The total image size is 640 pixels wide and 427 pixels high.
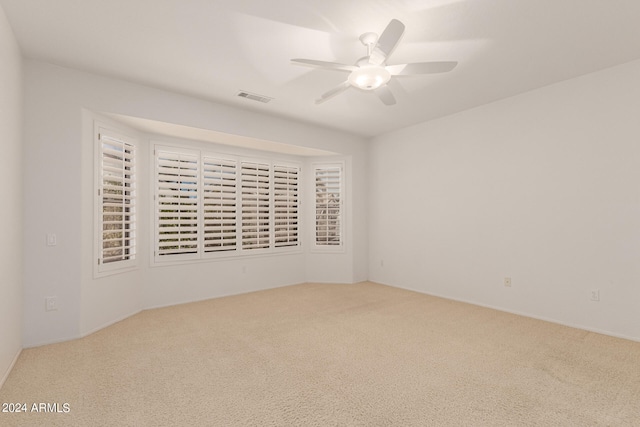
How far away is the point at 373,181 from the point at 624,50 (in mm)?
3672

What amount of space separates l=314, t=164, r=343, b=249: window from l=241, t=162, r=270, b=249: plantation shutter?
99cm

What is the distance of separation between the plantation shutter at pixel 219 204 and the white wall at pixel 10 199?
213 cm

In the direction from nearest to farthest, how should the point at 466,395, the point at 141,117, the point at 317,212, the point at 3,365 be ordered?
1. the point at 466,395
2. the point at 3,365
3. the point at 141,117
4. the point at 317,212

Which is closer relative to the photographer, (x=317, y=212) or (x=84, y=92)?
(x=84, y=92)

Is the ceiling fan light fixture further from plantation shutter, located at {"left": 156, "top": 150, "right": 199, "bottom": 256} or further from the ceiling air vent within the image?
plantation shutter, located at {"left": 156, "top": 150, "right": 199, "bottom": 256}

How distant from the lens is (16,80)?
2756 mm

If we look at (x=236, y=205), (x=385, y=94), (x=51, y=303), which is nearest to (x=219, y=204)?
(x=236, y=205)

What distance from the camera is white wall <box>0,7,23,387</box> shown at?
92.7 inches

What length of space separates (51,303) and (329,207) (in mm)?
4074

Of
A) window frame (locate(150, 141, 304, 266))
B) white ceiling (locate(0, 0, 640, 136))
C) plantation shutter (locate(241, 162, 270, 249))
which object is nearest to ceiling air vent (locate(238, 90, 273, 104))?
white ceiling (locate(0, 0, 640, 136))

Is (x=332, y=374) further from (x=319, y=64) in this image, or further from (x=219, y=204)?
(x=219, y=204)

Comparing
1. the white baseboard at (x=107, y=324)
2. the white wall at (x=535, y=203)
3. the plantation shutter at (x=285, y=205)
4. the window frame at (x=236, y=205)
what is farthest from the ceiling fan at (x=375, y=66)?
the white baseboard at (x=107, y=324)

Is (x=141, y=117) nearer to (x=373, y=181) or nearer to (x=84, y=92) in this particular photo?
(x=84, y=92)

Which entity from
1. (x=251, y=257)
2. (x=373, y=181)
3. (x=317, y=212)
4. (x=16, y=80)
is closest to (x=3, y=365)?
(x=16, y=80)
